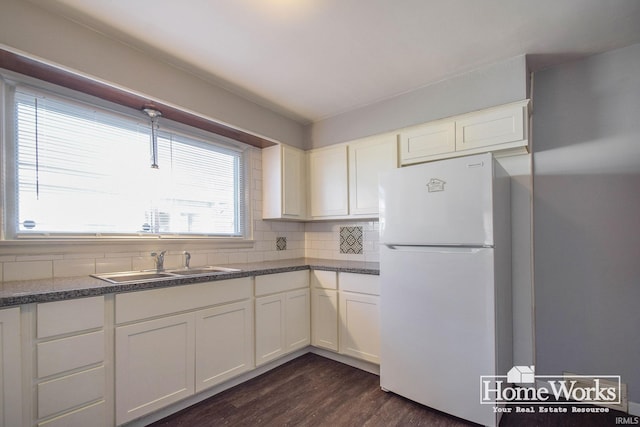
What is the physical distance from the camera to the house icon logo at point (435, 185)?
1881 mm

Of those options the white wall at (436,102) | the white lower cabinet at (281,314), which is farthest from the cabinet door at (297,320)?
the white wall at (436,102)

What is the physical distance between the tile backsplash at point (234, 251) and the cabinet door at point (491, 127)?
1.14 m

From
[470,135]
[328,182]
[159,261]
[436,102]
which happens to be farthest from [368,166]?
[159,261]

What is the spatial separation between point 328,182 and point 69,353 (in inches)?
90.5

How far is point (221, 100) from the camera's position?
8.11 feet

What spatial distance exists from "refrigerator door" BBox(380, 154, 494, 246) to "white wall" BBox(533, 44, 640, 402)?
2.74 ft

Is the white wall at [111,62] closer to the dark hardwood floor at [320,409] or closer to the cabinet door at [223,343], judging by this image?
the cabinet door at [223,343]

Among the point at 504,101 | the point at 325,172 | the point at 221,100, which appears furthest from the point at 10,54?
the point at 504,101

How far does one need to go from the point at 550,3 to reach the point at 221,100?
2219mm

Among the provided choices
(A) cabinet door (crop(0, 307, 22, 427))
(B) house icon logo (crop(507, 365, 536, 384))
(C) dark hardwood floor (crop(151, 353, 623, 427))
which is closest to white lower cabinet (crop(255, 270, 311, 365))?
(C) dark hardwood floor (crop(151, 353, 623, 427))

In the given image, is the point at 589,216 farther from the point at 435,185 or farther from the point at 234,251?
the point at 234,251

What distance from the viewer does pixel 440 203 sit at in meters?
1.88

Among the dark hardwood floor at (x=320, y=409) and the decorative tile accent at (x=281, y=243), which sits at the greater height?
the decorative tile accent at (x=281, y=243)

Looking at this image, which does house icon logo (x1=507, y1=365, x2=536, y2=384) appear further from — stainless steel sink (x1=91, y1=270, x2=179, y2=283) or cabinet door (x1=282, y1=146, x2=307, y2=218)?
stainless steel sink (x1=91, y1=270, x2=179, y2=283)
